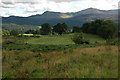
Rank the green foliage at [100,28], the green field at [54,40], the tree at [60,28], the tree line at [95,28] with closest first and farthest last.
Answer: the green field at [54,40]
the tree line at [95,28]
the green foliage at [100,28]
the tree at [60,28]

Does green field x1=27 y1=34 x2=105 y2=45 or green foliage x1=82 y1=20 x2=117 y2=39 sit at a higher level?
green foliage x1=82 y1=20 x2=117 y2=39

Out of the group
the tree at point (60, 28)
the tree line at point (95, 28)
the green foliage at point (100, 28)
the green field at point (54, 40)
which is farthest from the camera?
the tree at point (60, 28)

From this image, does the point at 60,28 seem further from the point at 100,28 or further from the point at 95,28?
the point at 100,28

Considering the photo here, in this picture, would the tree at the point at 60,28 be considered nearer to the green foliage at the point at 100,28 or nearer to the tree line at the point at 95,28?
the tree line at the point at 95,28

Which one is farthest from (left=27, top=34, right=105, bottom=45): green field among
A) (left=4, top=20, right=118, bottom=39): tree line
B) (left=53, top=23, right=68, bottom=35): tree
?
(left=53, top=23, right=68, bottom=35): tree

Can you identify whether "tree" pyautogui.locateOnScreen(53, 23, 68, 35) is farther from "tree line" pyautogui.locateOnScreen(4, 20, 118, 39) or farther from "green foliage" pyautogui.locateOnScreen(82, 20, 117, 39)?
"green foliage" pyautogui.locateOnScreen(82, 20, 117, 39)

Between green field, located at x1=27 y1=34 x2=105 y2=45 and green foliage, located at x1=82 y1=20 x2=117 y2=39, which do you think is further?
green foliage, located at x1=82 y1=20 x2=117 y2=39

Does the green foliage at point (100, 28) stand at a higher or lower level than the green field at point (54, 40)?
higher

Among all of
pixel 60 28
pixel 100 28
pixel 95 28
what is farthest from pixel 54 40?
pixel 60 28

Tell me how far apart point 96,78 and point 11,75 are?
423cm

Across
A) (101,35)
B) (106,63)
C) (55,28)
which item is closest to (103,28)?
(101,35)

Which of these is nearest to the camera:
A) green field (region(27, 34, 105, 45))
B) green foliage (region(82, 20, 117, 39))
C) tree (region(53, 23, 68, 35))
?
green field (region(27, 34, 105, 45))

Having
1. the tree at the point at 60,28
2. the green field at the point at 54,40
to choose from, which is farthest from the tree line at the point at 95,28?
the green field at the point at 54,40

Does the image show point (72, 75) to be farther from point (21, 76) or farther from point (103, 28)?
point (103, 28)
